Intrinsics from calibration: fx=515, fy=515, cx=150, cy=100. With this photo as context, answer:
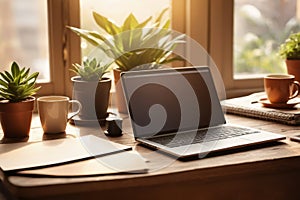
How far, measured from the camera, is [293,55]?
2090 mm

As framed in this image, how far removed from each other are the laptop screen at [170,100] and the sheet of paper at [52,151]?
0.13 m

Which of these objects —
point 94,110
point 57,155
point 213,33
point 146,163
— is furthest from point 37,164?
point 213,33

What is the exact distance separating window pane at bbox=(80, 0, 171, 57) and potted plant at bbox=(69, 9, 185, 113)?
0.13 m

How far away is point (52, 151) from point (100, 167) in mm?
193

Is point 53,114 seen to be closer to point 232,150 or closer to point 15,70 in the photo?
point 15,70

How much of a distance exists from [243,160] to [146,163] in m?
0.25

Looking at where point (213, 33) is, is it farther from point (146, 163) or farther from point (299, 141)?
point (146, 163)

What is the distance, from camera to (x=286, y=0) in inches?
91.3

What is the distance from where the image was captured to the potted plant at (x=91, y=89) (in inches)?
65.5

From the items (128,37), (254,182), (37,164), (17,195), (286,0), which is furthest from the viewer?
(286,0)

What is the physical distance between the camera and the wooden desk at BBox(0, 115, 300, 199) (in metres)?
1.13

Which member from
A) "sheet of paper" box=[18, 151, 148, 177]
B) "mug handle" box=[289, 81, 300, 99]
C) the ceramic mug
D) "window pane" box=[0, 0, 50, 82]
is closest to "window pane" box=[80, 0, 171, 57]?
"window pane" box=[0, 0, 50, 82]

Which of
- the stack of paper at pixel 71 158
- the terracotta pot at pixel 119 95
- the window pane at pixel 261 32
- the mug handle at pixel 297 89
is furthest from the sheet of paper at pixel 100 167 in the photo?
the window pane at pixel 261 32

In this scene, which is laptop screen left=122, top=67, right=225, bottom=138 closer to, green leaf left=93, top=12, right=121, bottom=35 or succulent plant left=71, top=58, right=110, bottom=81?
succulent plant left=71, top=58, right=110, bottom=81
